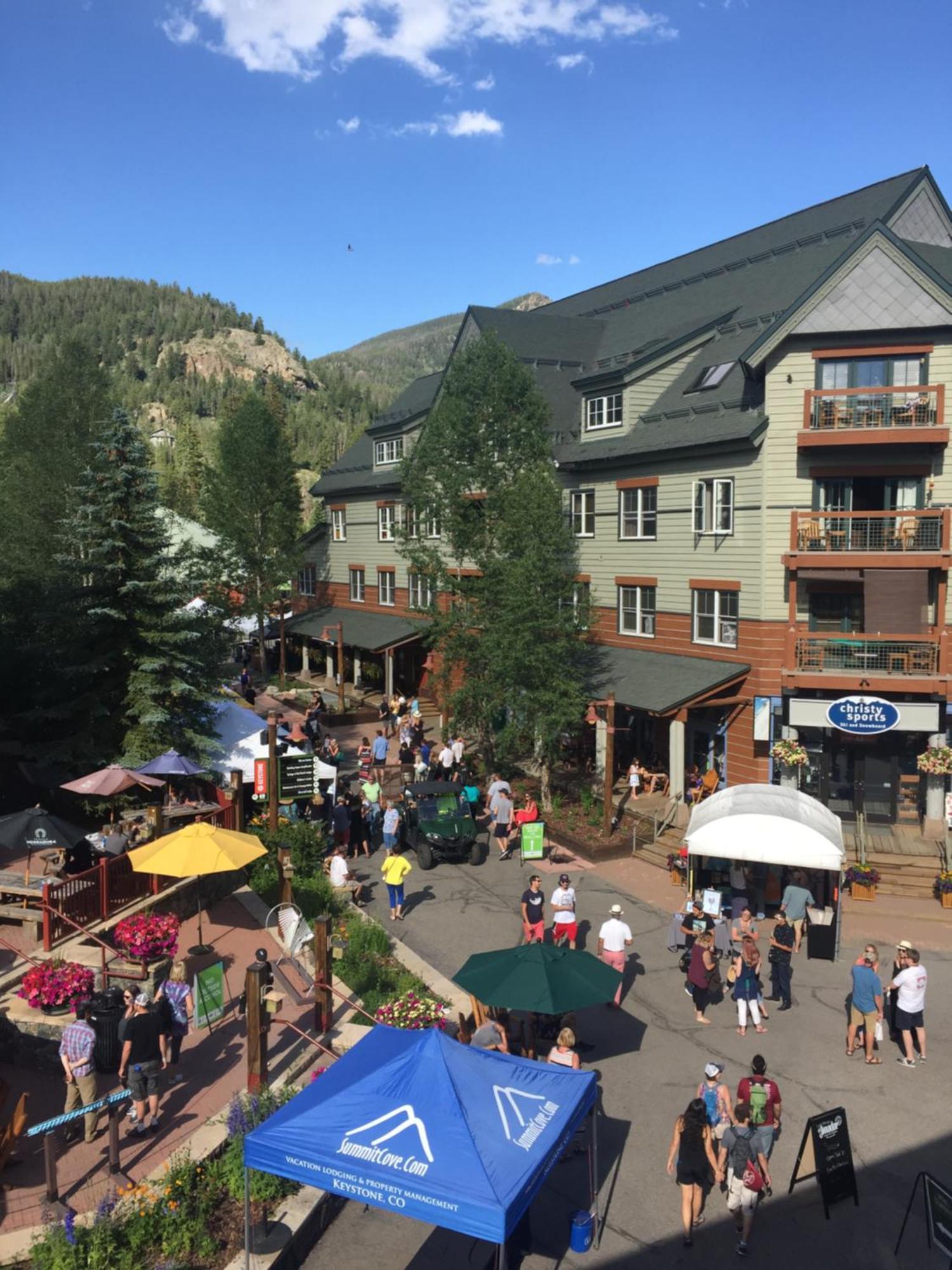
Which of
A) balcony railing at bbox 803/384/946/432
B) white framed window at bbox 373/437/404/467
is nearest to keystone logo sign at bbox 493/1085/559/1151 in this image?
balcony railing at bbox 803/384/946/432

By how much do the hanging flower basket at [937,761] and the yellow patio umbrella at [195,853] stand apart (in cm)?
1676

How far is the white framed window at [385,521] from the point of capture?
44125 millimetres

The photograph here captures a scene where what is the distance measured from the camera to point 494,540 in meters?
28.6

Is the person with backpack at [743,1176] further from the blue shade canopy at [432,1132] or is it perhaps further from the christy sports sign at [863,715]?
the christy sports sign at [863,715]

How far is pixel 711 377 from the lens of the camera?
28969mm

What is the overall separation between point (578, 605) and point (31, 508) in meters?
21.5

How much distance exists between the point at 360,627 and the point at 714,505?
72.7 ft

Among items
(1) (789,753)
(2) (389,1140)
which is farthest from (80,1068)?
(1) (789,753)

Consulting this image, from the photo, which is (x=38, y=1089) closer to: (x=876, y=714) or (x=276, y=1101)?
(x=276, y=1101)

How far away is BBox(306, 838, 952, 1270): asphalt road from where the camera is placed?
959 centimetres

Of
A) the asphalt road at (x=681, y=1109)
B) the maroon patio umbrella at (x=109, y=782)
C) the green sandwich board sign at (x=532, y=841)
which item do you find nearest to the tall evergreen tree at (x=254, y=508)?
the green sandwich board sign at (x=532, y=841)

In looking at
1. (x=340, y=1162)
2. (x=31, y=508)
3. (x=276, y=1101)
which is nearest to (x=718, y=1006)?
(x=276, y=1101)

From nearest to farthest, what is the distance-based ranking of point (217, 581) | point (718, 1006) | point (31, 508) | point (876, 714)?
point (718, 1006), point (876, 714), point (31, 508), point (217, 581)

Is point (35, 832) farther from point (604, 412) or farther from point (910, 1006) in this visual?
point (604, 412)
